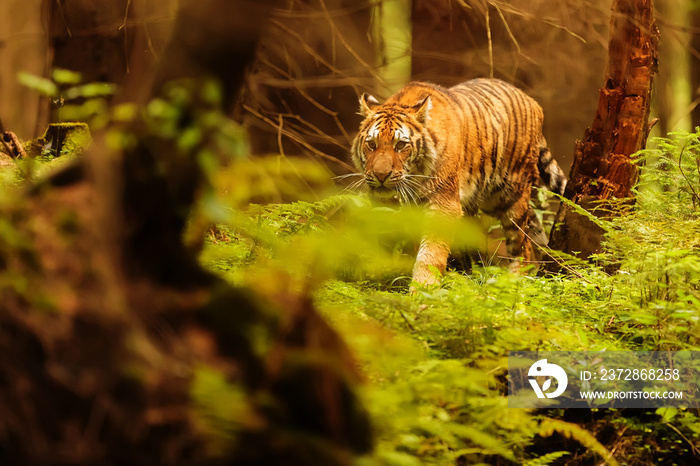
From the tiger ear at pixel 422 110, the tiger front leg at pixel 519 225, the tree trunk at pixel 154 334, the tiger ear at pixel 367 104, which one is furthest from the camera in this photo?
the tiger front leg at pixel 519 225

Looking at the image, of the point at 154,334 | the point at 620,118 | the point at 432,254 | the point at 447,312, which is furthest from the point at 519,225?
the point at 154,334

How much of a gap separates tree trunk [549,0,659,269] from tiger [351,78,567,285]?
61 centimetres

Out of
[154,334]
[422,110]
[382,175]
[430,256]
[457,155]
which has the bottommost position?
[154,334]

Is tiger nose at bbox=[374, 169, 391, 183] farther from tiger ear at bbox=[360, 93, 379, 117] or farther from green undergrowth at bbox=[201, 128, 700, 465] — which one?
green undergrowth at bbox=[201, 128, 700, 465]

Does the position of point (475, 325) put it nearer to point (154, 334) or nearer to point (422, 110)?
point (154, 334)

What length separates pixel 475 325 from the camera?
9.68 ft

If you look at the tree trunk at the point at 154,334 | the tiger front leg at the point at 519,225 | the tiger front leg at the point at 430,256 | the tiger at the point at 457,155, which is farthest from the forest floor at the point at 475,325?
the tiger front leg at the point at 519,225

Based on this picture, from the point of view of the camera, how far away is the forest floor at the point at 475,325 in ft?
5.60

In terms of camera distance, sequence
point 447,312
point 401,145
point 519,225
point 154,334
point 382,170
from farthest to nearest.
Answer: point 519,225
point 401,145
point 382,170
point 447,312
point 154,334

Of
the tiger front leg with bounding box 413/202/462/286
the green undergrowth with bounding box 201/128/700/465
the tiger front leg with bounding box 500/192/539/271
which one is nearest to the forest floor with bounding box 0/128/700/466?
the green undergrowth with bounding box 201/128/700/465

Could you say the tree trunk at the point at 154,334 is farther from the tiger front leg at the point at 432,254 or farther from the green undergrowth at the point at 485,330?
the tiger front leg at the point at 432,254

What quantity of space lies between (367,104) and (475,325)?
3600mm

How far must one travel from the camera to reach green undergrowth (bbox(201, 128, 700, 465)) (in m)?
1.83

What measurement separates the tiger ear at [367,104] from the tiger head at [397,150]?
17 mm
